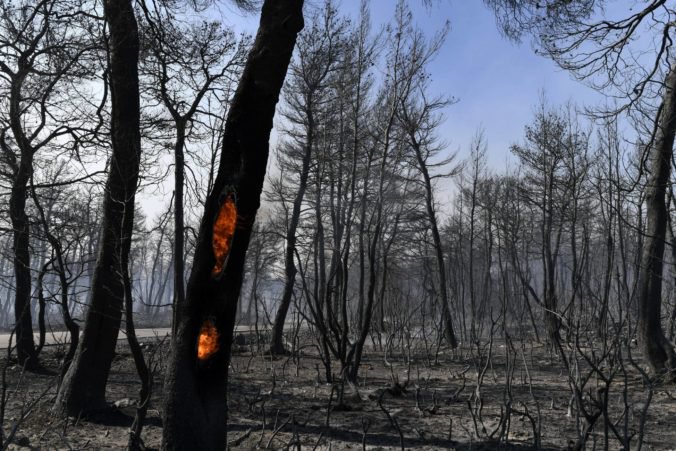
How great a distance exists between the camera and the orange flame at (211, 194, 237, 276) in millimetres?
3098

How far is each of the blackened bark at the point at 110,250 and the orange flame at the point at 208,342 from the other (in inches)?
85.2

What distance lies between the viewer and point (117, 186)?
16.9 feet

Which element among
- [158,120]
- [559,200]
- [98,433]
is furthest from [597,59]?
[559,200]

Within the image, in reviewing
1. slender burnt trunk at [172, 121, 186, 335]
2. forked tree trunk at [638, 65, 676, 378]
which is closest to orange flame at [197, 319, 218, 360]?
slender burnt trunk at [172, 121, 186, 335]

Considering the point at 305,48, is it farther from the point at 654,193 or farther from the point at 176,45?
the point at 654,193

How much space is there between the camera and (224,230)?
312 cm

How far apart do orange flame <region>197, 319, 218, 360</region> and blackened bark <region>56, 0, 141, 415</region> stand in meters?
2.16

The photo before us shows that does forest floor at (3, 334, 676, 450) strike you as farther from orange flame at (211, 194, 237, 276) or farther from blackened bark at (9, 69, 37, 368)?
orange flame at (211, 194, 237, 276)

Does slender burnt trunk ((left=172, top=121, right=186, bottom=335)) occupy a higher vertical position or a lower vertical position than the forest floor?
higher

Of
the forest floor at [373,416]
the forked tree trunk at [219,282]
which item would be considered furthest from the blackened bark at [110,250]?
the forked tree trunk at [219,282]

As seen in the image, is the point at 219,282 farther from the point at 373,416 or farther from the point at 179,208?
Answer: the point at 373,416

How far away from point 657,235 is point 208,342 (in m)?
6.55

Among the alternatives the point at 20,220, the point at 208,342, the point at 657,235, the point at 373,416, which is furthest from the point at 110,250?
the point at 657,235

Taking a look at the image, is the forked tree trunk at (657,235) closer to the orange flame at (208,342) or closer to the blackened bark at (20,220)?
the orange flame at (208,342)
